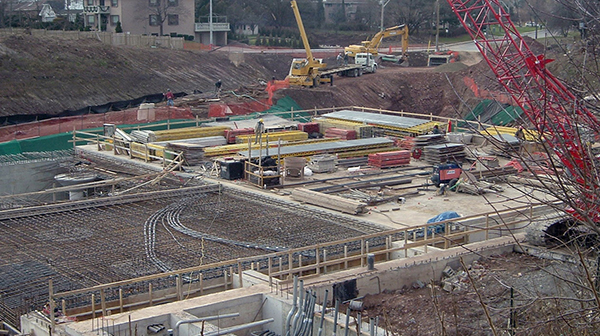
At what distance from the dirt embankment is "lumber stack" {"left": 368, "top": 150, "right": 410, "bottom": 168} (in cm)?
1666

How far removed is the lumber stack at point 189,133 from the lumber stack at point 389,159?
693 centimetres

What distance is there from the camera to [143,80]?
173 feet

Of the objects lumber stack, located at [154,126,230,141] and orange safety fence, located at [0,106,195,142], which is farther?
orange safety fence, located at [0,106,195,142]

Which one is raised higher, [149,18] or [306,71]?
[149,18]

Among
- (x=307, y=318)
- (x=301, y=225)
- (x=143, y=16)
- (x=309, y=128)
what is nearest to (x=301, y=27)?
(x=309, y=128)

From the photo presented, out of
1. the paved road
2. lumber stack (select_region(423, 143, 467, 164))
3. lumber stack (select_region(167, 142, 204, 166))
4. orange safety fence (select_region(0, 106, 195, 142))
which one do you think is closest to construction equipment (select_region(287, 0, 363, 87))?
orange safety fence (select_region(0, 106, 195, 142))

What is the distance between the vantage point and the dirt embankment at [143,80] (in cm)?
4575

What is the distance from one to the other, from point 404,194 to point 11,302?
12.3 meters

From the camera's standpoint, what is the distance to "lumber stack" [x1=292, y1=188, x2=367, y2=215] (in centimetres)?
2112

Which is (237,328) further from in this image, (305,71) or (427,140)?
(305,71)

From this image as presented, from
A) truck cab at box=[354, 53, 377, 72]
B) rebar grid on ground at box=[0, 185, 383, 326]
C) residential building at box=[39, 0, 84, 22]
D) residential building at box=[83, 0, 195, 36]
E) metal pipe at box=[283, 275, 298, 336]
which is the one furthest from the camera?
residential building at box=[39, 0, 84, 22]

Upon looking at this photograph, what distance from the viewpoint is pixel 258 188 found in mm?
24297

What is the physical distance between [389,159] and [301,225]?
8079 mm

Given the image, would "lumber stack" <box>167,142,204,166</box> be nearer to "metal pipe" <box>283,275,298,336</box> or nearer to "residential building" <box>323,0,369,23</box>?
"metal pipe" <box>283,275,298,336</box>
